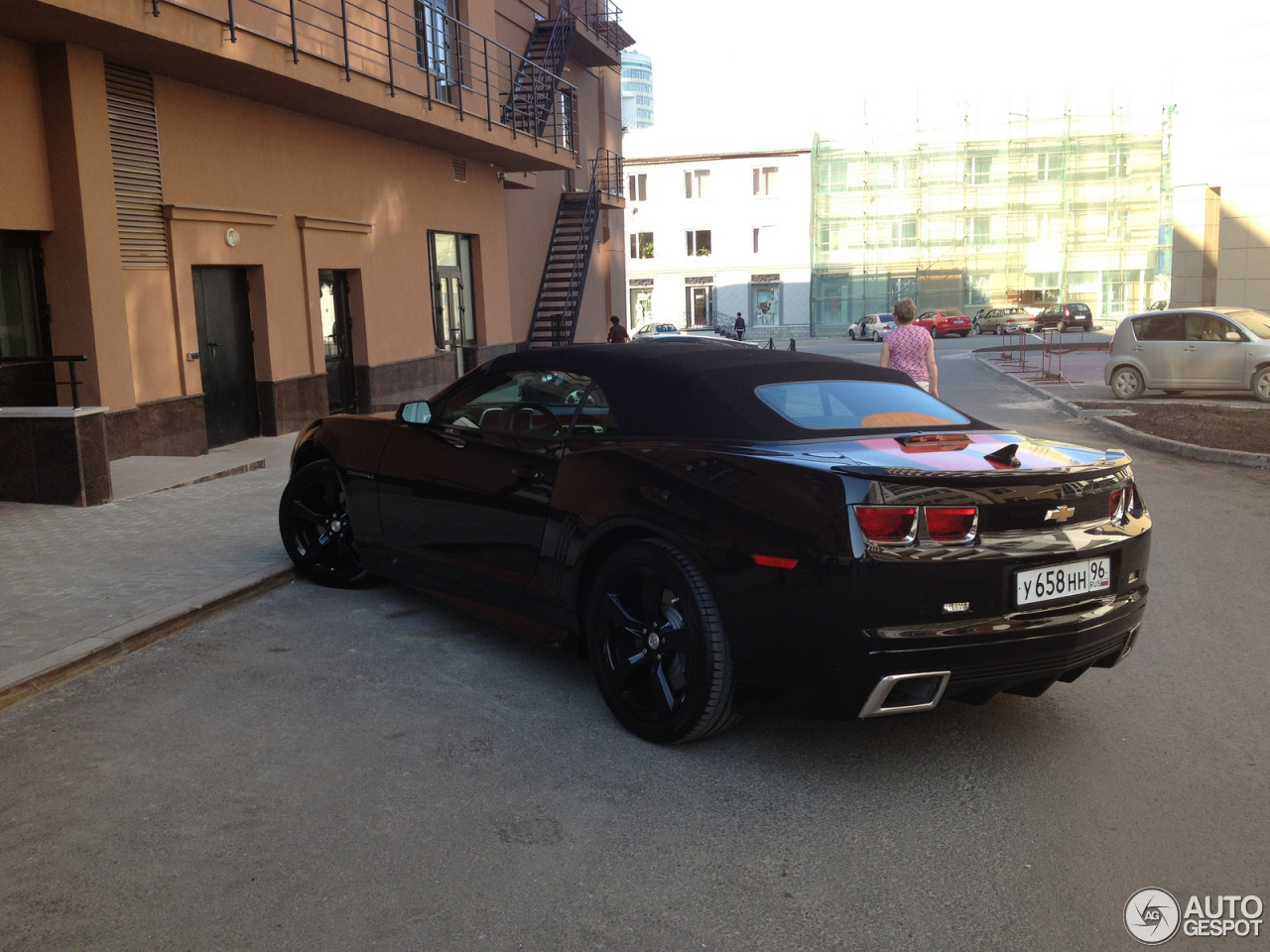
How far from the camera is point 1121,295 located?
57.2m

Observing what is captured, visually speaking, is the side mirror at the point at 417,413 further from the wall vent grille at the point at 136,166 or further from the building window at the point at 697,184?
the building window at the point at 697,184

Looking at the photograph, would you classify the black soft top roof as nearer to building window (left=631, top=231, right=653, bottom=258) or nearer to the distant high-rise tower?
building window (left=631, top=231, right=653, bottom=258)

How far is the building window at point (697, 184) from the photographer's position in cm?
6056

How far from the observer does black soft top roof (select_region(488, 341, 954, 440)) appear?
169 inches

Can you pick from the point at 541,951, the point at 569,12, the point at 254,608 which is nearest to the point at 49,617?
the point at 254,608

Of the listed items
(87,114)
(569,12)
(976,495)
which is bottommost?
(976,495)

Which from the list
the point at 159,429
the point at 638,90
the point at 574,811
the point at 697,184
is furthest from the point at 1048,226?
the point at 638,90

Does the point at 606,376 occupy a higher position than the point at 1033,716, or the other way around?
the point at 606,376

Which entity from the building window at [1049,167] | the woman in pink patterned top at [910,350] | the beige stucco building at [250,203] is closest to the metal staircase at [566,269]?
the beige stucco building at [250,203]

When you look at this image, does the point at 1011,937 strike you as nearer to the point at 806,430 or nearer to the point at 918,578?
the point at 918,578

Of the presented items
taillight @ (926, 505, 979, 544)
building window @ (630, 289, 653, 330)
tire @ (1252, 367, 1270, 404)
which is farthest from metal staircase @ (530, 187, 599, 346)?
building window @ (630, 289, 653, 330)

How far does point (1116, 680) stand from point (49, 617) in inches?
213

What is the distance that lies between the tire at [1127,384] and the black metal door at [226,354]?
47.1 ft

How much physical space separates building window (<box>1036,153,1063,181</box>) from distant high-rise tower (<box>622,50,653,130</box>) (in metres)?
133
